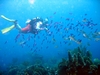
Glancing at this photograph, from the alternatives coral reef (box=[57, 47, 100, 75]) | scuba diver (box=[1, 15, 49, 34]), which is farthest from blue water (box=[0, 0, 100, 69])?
coral reef (box=[57, 47, 100, 75])

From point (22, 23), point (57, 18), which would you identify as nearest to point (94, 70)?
point (57, 18)

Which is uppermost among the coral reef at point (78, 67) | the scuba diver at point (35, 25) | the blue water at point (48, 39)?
the blue water at point (48, 39)

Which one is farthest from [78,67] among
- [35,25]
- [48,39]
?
[48,39]

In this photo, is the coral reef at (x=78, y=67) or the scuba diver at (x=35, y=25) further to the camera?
the scuba diver at (x=35, y=25)

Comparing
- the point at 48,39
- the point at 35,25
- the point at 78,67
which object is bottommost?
the point at 78,67

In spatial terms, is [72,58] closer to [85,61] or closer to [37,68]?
[85,61]

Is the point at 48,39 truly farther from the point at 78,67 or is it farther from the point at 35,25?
the point at 78,67

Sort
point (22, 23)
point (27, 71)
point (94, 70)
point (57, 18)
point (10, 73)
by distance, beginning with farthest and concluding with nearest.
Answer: point (22, 23) < point (57, 18) < point (10, 73) < point (27, 71) < point (94, 70)

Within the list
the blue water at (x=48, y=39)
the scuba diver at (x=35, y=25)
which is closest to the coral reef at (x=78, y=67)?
the blue water at (x=48, y=39)

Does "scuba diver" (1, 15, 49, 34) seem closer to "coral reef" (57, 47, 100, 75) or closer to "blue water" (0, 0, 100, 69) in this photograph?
"blue water" (0, 0, 100, 69)

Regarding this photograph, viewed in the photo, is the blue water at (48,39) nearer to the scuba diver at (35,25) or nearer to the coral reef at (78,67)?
the scuba diver at (35,25)

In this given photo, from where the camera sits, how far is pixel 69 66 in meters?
8.34

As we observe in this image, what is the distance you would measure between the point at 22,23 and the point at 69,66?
14579 cm

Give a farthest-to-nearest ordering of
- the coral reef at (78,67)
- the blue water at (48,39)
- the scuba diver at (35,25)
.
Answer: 1. the blue water at (48,39)
2. the scuba diver at (35,25)
3. the coral reef at (78,67)
